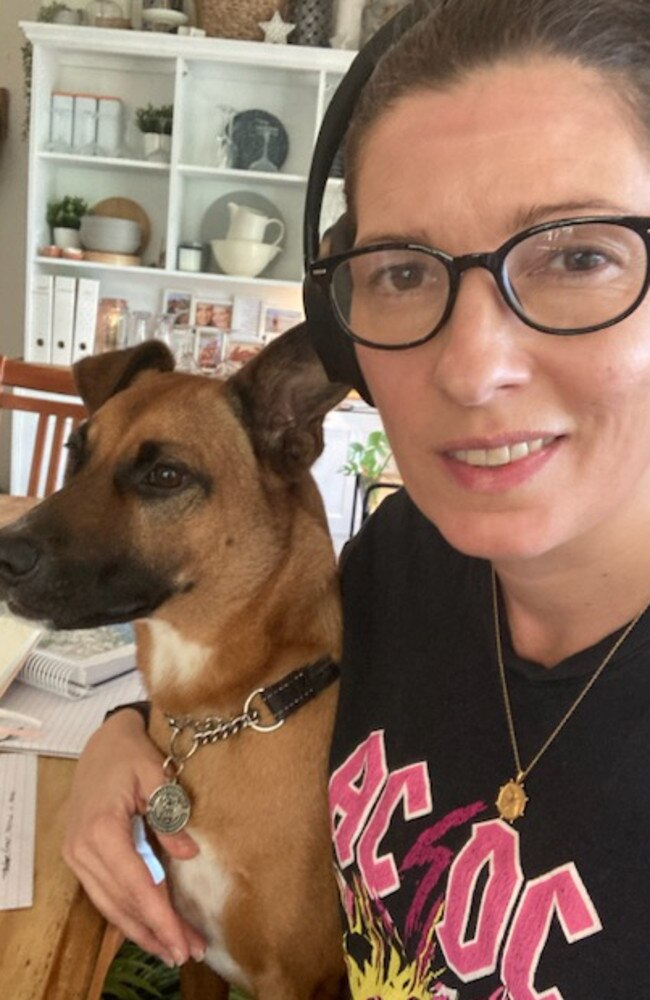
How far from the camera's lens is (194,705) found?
101 centimetres

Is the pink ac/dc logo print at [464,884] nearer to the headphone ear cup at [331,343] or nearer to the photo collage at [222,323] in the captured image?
the headphone ear cup at [331,343]

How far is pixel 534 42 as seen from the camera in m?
0.55

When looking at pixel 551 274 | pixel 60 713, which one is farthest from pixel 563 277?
pixel 60 713

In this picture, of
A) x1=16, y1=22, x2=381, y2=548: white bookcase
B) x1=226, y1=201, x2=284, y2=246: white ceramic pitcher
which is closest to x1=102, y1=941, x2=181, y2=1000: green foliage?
x1=16, y1=22, x2=381, y2=548: white bookcase

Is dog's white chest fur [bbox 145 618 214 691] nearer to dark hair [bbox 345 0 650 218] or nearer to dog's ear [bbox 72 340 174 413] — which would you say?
dog's ear [bbox 72 340 174 413]

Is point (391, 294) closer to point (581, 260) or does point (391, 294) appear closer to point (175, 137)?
point (581, 260)

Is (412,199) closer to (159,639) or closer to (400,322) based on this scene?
(400,322)

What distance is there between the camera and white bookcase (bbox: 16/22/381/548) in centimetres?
363

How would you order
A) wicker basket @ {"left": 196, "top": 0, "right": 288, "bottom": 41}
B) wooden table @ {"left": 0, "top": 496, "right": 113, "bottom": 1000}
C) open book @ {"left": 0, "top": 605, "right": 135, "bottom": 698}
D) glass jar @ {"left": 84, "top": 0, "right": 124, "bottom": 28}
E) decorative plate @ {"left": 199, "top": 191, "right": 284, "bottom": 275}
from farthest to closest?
decorative plate @ {"left": 199, "top": 191, "right": 284, "bottom": 275}, glass jar @ {"left": 84, "top": 0, "right": 124, "bottom": 28}, wicker basket @ {"left": 196, "top": 0, "right": 288, "bottom": 41}, open book @ {"left": 0, "top": 605, "right": 135, "bottom": 698}, wooden table @ {"left": 0, "top": 496, "right": 113, "bottom": 1000}

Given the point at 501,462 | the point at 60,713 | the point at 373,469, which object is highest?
the point at 501,462

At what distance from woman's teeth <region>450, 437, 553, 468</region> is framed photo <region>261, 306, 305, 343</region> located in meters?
3.58

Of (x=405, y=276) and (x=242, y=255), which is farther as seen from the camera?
(x=242, y=255)

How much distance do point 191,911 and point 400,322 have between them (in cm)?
71

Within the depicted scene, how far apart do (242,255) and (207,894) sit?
3.24 meters
